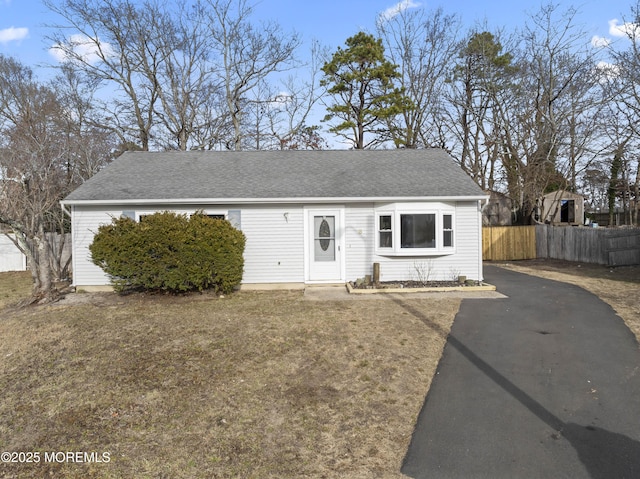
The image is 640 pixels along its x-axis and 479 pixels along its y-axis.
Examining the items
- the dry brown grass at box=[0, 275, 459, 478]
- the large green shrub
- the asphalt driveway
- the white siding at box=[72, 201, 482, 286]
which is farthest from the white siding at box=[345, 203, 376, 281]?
the asphalt driveway

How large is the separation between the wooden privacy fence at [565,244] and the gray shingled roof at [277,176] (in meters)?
7.22

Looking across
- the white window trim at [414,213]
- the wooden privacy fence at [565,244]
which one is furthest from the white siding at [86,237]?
the wooden privacy fence at [565,244]

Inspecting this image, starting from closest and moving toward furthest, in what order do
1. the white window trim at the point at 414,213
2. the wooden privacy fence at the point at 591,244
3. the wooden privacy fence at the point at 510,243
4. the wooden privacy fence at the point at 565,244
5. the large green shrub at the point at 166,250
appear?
the large green shrub at the point at 166,250, the white window trim at the point at 414,213, the wooden privacy fence at the point at 591,244, the wooden privacy fence at the point at 565,244, the wooden privacy fence at the point at 510,243

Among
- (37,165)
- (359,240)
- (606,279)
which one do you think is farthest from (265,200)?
(606,279)

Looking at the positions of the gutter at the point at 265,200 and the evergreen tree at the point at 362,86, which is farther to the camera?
the evergreen tree at the point at 362,86

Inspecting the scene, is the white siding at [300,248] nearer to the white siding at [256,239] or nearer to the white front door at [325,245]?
the white siding at [256,239]

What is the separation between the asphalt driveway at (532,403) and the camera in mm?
3193

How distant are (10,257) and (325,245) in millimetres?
14123

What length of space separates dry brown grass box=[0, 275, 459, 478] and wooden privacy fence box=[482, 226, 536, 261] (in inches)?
494

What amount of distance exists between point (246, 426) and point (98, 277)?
8768 millimetres

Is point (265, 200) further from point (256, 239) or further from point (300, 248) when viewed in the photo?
point (300, 248)

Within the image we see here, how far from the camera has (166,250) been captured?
927 cm

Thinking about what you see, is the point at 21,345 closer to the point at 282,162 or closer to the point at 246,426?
the point at 246,426

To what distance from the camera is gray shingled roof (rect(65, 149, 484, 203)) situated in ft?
35.3
